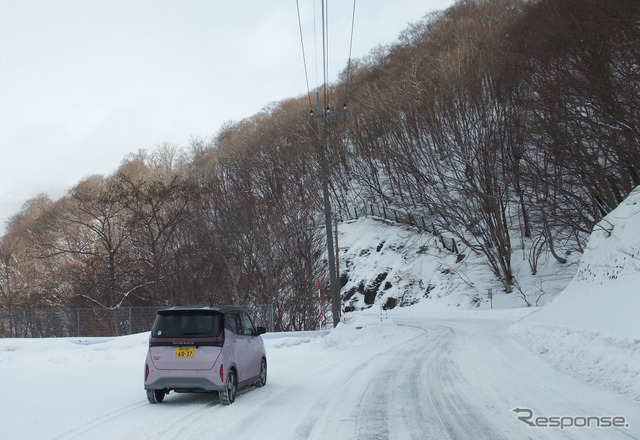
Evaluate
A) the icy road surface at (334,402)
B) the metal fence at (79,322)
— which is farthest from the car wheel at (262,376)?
the metal fence at (79,322)

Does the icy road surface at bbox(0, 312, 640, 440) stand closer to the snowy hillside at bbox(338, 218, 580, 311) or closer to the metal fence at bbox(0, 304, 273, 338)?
the metal fence at bbox(0, 304, 273, 338)

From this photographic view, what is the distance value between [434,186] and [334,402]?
40.0 m

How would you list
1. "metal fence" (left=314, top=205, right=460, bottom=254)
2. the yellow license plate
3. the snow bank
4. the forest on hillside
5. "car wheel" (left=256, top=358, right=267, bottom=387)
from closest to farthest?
the yellow license plate
the snow bank
"car wheel" (left=256, top=358, right=267, bottom=387)
the forest on hillside
"metal fence" (left=314, top=205, right=460, bottom=254)

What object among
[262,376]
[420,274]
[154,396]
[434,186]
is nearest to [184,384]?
[154,396]

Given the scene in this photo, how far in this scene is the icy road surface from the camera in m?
6.57

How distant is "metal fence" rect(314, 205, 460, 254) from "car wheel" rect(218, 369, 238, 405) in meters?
41.0

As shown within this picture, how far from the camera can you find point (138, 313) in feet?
76.9

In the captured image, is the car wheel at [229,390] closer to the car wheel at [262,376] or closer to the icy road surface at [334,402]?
the icy road surface at [334,402]

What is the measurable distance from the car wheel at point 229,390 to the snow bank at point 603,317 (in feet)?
20.3

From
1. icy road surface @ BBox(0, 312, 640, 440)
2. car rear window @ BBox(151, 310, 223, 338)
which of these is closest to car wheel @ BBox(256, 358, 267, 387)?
icy road surface @ BBox(0, 312, 640, 440)

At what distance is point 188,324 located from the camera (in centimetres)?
907

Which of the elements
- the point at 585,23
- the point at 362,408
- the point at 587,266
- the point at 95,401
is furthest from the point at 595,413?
the point at 585,23

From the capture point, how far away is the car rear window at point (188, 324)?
29.3 ft

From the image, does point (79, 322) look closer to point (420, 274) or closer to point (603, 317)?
point (603, 317)
